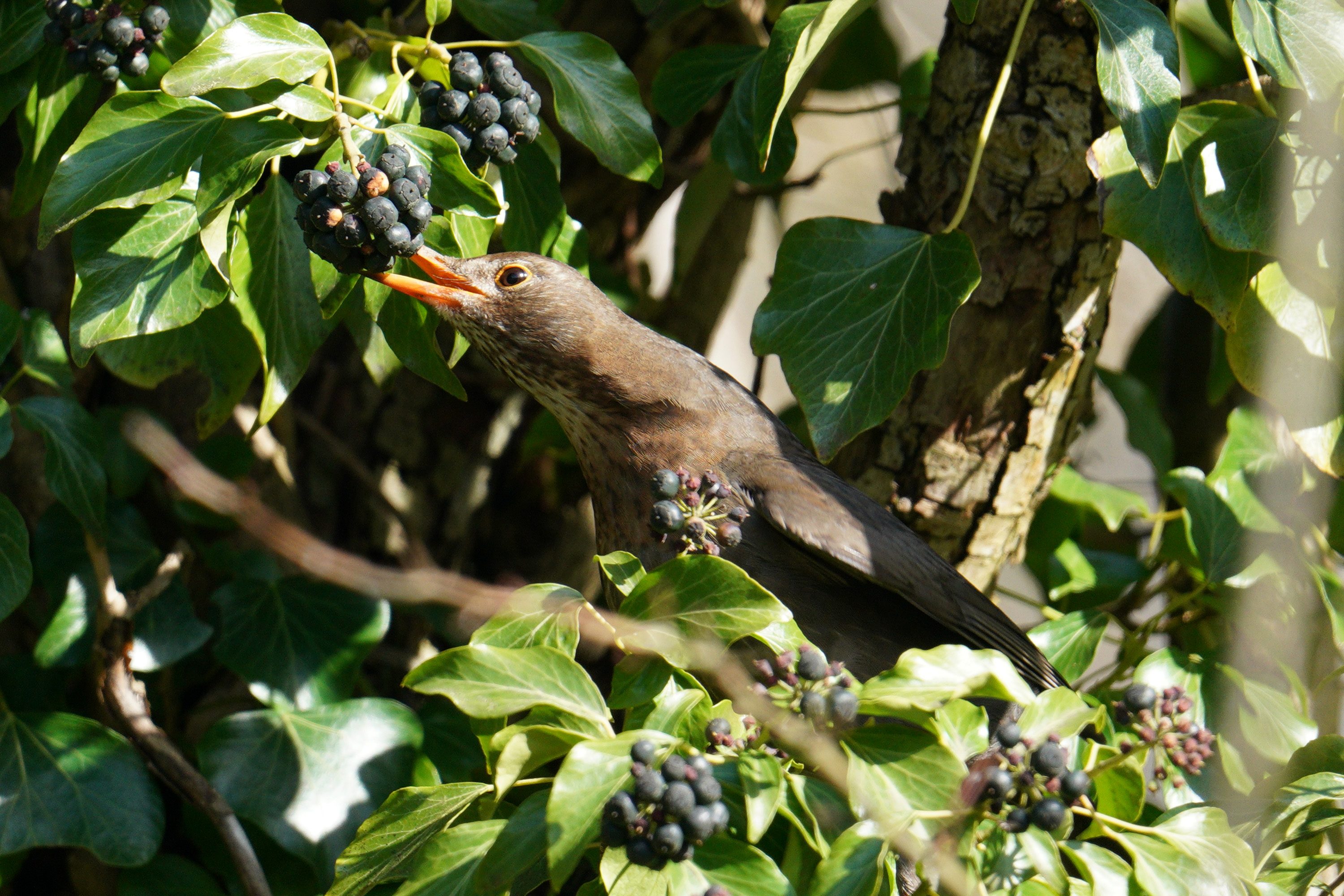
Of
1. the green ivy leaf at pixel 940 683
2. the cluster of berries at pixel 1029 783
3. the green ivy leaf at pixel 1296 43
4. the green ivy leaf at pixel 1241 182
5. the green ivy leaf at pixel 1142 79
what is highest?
the green ivy leaf at pixel 1296 43

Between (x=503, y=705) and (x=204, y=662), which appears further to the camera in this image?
(x=204, y=662)

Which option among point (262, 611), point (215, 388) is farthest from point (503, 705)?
point (262, 611)

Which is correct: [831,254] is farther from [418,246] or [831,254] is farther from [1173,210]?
[418,246]

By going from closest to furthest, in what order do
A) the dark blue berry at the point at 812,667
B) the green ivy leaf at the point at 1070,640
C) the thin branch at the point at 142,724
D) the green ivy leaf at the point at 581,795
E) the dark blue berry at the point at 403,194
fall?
the green ivy leaf at the point at 581,795 < the dark blue berry at the point at 812,667 < the dark blue berry at the point at 403,194 < the thin branch at the point at 142,724 < the green ivy leaf at the point at 1070,640

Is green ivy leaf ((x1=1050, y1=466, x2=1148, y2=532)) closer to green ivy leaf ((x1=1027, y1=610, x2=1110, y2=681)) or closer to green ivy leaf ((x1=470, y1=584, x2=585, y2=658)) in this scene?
green ivy leaf ((x1=1027, y1=610, x2=1110, y2=681))

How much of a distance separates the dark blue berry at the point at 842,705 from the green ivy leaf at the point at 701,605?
15 centimetres

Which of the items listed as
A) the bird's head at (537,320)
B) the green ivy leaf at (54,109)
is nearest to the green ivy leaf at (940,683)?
the bird's head at (537,320)

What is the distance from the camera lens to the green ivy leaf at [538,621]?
155 cm

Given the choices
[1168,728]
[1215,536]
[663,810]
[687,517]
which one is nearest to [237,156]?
[687,517]

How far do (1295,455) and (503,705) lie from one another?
2.24 m

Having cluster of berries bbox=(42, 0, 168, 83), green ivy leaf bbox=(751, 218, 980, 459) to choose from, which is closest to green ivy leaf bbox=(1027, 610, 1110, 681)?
green ivy leaf bbox=(751, 218, 980, 459)

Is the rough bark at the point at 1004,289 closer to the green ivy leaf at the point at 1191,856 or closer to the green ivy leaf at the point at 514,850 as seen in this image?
the green ivy leaf at the point at 1191,856

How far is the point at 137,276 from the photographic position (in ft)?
5.99

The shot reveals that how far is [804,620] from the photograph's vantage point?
2.43 meters
